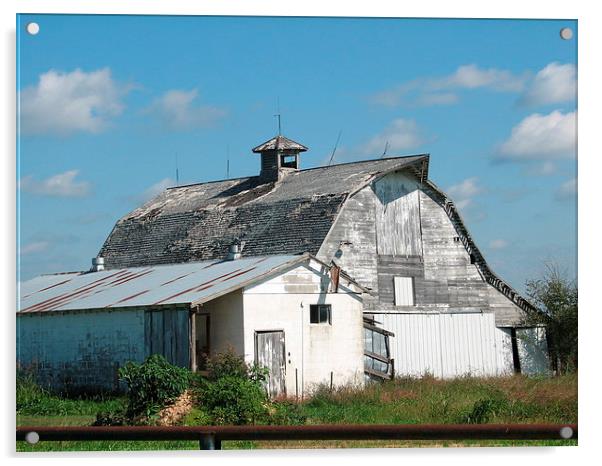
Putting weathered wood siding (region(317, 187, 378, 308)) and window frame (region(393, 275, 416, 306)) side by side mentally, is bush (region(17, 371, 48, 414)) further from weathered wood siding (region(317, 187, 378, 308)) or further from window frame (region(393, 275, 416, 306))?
window frame (region(393, 275, 416, 306))

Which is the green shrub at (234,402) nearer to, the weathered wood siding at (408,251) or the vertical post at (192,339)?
the vertical post at (192,339)

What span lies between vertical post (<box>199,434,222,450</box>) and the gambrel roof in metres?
13.9

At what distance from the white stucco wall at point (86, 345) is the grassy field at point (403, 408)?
116 centimetres

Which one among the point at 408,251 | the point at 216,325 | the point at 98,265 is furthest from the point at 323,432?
the point at 98,265

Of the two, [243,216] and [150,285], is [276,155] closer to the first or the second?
[243,216]

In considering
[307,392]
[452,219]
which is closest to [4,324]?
[307,392]

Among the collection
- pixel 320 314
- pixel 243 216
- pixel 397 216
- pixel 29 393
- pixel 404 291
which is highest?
pixel 243 216

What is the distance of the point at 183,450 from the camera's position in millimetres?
9875

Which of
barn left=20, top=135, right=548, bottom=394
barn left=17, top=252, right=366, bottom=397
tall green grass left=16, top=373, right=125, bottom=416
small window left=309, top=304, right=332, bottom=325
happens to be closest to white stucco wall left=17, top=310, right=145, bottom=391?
barn left=17, top=252, right=366, bottom=397

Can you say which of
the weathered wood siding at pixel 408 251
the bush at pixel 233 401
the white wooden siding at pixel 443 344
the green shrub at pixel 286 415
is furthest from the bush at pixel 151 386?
the weathered wood siding at pixel 408 251

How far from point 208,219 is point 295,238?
329cm

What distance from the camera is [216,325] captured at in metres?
18.7

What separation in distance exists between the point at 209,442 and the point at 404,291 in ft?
49.9

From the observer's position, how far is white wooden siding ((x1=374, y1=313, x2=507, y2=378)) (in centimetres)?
2302
